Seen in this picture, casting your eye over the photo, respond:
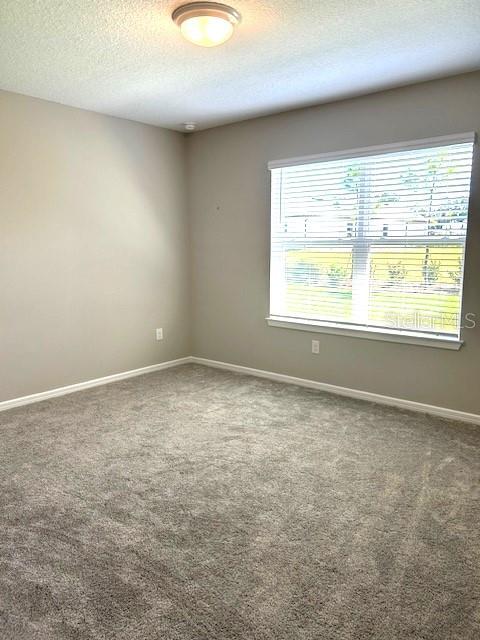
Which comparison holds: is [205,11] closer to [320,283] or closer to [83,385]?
[320,283]

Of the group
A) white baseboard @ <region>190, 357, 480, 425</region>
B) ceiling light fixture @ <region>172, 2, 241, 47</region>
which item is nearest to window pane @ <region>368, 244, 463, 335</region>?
white baseboard @ <region>190, 357, 480, 425</region>

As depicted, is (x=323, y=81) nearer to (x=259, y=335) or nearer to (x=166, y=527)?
(x=259, y=335)

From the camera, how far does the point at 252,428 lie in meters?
3.26

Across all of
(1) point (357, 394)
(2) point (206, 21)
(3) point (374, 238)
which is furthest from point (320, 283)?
(2) point (206, 21)

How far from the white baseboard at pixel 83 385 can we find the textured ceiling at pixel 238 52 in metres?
2.36

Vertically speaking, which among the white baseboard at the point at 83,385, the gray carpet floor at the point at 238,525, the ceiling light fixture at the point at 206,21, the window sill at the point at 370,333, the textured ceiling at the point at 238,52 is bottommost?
the gray carpet floor at the point at 238,525

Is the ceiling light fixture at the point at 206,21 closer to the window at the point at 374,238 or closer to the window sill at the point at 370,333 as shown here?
the window at the point at 374,238

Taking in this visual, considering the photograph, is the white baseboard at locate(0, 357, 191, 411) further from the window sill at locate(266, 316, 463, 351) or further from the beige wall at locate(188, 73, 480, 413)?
the window sill at locate(266, 316, 463, 351)

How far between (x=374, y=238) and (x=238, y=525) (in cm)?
246

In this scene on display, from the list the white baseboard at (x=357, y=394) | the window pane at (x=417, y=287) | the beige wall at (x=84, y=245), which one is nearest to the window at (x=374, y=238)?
the window pane at (x=417, y=287)

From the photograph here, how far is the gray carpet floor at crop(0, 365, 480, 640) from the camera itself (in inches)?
63.4

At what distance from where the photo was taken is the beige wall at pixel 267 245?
10.7ft

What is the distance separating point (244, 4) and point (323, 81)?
119cm

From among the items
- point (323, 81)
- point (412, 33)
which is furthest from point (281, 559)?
point (323, 81)
